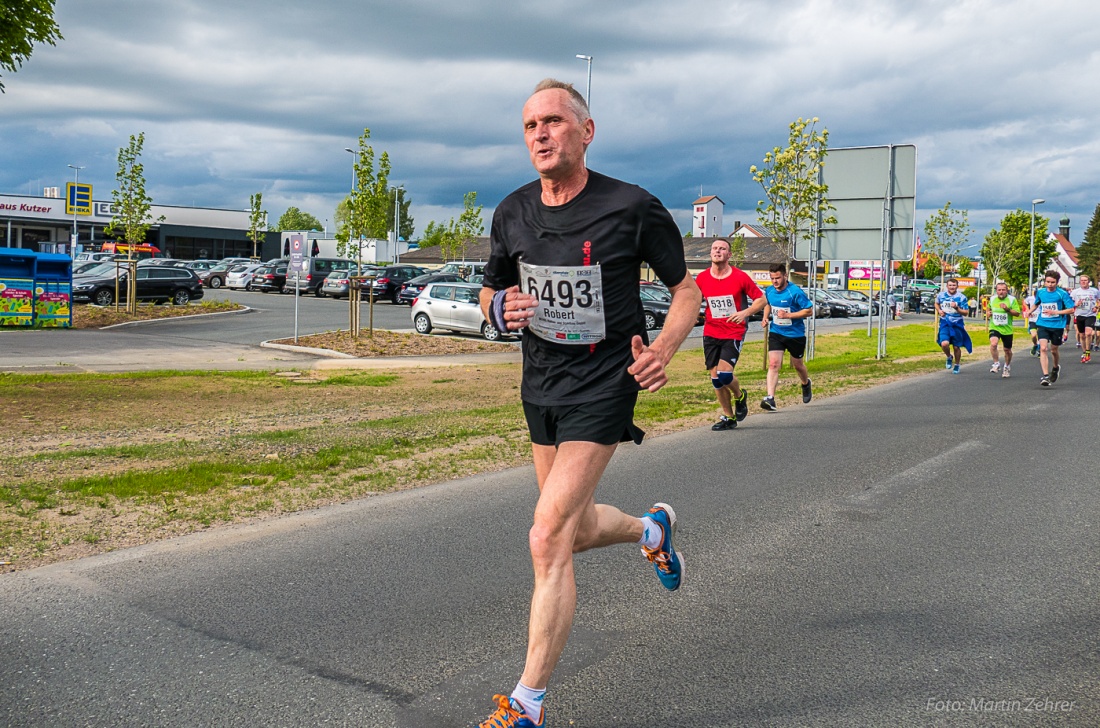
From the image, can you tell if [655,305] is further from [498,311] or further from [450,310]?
[498,311]

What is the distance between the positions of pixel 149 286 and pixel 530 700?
121 feet

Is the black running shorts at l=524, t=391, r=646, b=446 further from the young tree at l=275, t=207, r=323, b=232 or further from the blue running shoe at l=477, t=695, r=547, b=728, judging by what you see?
the young tree at l=275, t=207, r=323, b=232

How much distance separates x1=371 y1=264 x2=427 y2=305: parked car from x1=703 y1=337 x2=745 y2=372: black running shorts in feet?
116

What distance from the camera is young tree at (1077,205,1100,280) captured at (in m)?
126

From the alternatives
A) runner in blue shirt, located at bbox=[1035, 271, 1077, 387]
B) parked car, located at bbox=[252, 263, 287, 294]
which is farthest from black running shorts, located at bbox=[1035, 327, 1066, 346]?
parked car, located at bbox=[252, 263, 287, 294]

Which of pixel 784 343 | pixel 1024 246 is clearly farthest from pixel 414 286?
pixel 1024 246

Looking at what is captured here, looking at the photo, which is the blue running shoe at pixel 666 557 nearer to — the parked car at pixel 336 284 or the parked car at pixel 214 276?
the parked car at pixel 336 284

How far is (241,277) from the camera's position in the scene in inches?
2114

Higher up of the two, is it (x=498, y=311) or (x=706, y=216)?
(x=706, y=216)

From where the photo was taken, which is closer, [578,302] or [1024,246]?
[578,302]

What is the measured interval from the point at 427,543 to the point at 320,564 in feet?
2.30

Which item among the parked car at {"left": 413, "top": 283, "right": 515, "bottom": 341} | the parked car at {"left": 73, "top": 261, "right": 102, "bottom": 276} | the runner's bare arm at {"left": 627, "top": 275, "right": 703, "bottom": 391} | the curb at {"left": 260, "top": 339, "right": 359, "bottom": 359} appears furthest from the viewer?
the parked car at {"left": 73, "top": 261, "right": 102, "bottom": 276}

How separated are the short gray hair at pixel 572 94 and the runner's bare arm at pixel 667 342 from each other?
2.30 feet

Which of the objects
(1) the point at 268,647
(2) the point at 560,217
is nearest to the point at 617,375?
(2) the point at 560,217
